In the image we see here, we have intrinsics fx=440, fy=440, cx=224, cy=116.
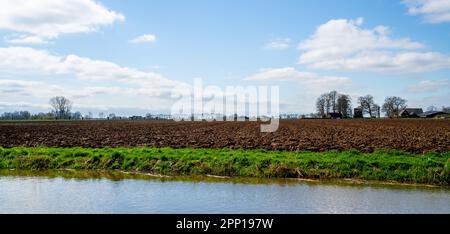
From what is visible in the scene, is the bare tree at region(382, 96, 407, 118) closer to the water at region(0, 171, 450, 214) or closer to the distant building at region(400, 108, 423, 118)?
the distant building at region(400, 108, 423, 118)

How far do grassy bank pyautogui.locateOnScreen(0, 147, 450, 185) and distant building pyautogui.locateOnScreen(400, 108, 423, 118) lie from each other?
460 feet

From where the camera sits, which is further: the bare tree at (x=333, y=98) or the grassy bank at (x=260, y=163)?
the bare tree at (x=333, y=98)

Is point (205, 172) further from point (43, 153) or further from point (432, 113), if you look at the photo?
point (432, 113)

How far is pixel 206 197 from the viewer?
44.0 feet

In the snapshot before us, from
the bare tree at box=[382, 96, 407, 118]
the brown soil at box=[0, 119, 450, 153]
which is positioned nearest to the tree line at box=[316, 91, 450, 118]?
the bare tree at box=[382, 96, 407, 118]

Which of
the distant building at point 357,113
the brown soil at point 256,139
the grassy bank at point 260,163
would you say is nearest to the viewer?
the grassy bank at point 260,163

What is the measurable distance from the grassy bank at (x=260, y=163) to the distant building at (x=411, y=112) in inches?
5519

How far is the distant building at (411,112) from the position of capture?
495 ft

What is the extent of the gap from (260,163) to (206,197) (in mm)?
5877

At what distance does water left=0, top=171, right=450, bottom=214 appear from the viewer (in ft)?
38.9

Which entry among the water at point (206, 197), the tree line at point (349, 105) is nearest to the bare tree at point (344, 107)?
the tree line at point (349, 105)

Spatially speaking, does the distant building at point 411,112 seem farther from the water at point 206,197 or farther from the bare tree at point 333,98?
the water at point 206,197
